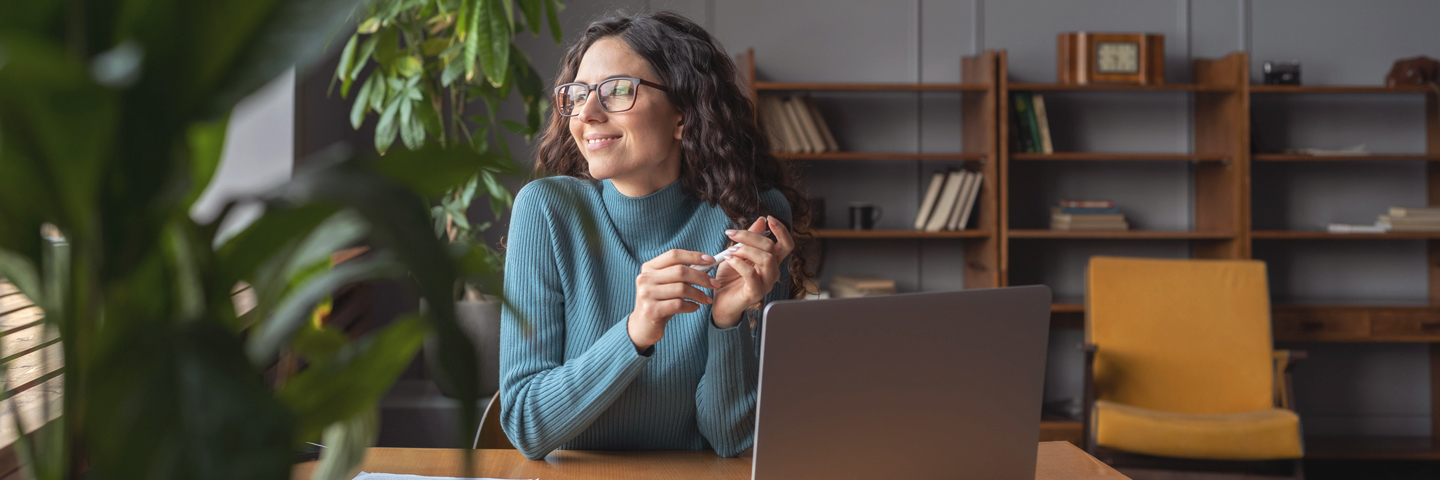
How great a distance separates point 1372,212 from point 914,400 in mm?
4227

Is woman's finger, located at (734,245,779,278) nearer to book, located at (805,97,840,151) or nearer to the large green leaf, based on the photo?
the large green leaf

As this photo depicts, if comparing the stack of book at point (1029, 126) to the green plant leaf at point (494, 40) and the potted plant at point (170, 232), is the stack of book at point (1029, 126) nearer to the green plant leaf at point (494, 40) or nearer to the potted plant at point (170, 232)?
the green plant leaf at point (494, 40)

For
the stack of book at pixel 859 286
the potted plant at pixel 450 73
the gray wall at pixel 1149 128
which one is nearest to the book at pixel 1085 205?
the gray wall at pixel 1149 128

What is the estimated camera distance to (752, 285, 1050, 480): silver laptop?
75 centimetres

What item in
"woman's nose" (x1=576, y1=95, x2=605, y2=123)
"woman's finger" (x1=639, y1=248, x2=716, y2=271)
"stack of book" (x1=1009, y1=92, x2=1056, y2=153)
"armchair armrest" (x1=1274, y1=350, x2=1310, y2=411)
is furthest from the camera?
"stack of book" (x1=1009, y1=92, x2=1056, y2=153)

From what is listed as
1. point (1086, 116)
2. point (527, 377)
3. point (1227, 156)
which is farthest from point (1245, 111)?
point (527, 377)

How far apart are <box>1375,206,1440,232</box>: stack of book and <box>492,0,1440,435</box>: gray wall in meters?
→ 0.31

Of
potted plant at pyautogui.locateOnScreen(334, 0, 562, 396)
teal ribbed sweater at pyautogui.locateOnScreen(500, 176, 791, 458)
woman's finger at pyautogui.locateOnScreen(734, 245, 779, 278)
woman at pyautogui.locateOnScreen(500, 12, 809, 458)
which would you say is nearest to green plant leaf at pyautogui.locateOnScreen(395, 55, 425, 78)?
potted plant at pyautogui.locateOnScreen(334, 0, 562, 396)

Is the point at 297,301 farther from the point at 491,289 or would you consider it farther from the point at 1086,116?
the point at 1086,116

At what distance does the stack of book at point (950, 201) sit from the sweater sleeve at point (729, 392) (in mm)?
2541

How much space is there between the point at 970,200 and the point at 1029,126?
15.6 inches

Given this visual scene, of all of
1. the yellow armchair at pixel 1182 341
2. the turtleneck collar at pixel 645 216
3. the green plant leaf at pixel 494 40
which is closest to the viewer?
the turtleneck collar at pixel 645 216

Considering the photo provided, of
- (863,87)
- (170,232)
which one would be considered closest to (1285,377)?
(863,87)

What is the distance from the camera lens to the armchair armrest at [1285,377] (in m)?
2.82
